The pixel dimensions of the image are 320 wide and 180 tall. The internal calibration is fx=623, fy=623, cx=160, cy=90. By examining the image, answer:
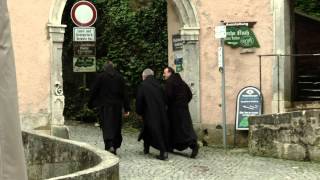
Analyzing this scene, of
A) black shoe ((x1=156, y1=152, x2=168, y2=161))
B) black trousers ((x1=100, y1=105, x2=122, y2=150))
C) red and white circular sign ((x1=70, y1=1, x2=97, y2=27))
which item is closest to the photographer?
black trousers ((x1=100, y1=105, x2=122, y2=150))

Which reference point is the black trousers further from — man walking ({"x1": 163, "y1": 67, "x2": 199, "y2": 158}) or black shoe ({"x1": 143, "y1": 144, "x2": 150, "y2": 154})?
man walking ({"x1": 163, "y1": 67, "x2": 199, "y2": 158})

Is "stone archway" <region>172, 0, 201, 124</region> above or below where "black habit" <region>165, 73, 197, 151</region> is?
above

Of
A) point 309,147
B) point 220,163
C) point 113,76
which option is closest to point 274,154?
point 309,147

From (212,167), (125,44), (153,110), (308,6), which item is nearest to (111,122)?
(153,110)

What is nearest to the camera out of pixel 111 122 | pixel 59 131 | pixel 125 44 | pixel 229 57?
pixel 111 122

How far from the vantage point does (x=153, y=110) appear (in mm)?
10766

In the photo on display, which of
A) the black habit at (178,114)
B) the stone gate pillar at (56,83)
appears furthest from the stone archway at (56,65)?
the black habit at (178,114)

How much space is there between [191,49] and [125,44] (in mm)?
7184

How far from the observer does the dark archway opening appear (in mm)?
19578

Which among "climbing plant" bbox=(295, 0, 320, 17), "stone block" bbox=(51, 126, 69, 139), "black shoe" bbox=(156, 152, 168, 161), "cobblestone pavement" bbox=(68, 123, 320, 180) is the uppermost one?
"climbing plant" bbox=(295, 0, 320, 17)

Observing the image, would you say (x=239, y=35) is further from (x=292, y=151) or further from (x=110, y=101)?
(x=110, y=101)

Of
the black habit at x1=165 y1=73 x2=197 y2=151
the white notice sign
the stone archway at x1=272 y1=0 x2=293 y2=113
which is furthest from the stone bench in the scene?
the stone archway at x1=272 y1=0 x2=293 y2=113

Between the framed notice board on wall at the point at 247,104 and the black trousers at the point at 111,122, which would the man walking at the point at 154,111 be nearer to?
the black trousers at the point at 111,122

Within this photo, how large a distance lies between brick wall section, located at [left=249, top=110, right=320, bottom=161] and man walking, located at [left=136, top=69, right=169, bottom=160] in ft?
6.38
